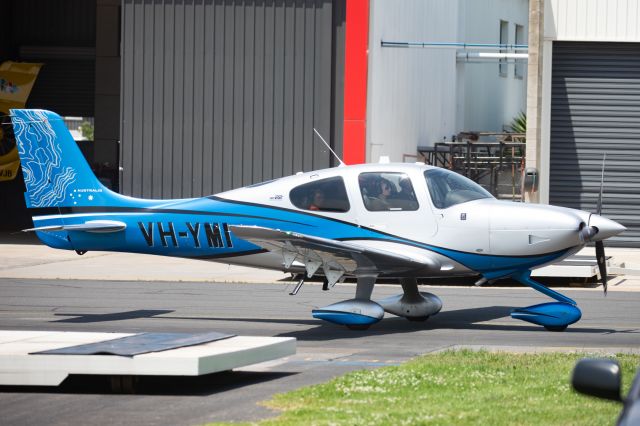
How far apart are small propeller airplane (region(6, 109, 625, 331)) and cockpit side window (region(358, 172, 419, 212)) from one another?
1 cm

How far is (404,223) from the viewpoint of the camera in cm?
1465

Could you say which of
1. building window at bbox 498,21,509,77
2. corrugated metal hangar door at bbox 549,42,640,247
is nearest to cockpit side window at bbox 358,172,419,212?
corrugated metal hangar door at bbox 549,42,640,247

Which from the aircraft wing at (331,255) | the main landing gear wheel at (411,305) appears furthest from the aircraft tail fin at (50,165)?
the main landing gear wheel at (411,305)

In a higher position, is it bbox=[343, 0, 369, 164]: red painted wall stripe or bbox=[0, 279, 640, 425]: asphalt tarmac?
bbox=[343, 0, 369, 164]: red painted wall stripe

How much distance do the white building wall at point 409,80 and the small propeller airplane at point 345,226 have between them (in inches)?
511

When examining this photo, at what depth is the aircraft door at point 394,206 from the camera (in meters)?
14.6

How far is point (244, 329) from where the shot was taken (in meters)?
14.9

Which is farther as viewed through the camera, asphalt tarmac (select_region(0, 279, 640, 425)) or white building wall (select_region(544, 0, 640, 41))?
white building wall (select_region(544, 0, 640, 41))

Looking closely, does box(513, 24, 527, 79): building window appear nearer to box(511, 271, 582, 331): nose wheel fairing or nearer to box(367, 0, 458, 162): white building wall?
box(367, 0, 458, 162): white building wall

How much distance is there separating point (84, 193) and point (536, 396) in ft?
28.4

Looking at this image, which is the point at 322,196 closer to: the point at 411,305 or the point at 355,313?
the point at 355,313

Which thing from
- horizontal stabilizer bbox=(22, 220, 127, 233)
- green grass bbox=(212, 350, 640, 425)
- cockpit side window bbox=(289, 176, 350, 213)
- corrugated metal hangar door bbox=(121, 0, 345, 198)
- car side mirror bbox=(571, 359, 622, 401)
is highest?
corrugated metal hangar door bbox=(121, 0, 345, 198)

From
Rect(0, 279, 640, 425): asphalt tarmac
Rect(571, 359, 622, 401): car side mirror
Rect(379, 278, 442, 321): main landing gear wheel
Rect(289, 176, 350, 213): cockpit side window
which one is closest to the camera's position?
Rect(571, 359, 622, 401): car side mirror

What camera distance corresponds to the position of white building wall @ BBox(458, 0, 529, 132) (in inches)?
1603
